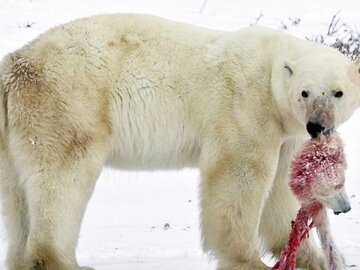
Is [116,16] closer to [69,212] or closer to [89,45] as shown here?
[89,45]

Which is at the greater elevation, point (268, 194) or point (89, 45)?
point (89, 45)

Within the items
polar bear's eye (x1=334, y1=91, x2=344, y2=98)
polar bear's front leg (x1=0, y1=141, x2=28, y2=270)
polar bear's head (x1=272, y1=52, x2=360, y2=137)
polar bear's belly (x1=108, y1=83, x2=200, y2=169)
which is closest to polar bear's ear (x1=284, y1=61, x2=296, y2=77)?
polar bear's head (x1=272, y1=52, x2=360, y2=137)

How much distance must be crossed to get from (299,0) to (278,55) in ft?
25.3

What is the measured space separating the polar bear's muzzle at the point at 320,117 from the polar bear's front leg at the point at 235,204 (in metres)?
0.61

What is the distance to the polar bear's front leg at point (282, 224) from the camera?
5117mm

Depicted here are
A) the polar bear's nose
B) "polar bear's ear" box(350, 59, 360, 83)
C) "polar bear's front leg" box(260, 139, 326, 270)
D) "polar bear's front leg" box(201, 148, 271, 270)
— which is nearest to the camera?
the polar bear's nose

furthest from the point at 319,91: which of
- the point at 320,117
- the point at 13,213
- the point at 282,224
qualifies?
the point at 13,213

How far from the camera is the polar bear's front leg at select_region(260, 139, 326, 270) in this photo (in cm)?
512

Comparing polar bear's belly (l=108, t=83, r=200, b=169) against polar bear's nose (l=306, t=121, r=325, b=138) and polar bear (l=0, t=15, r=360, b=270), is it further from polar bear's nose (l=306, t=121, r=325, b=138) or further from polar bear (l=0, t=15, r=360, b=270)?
polar bear's nose (l=306, t=121, r=325, b=138)

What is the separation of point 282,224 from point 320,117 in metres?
1.27

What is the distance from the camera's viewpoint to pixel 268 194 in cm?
481

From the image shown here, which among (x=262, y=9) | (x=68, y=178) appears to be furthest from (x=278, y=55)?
(x=262, y=9)

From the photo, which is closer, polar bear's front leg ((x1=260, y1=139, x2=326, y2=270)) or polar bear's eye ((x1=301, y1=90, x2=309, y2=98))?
polar bear's eye ((x1=301, y1=90, x2=309, y2=98))

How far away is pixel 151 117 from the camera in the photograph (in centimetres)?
488
